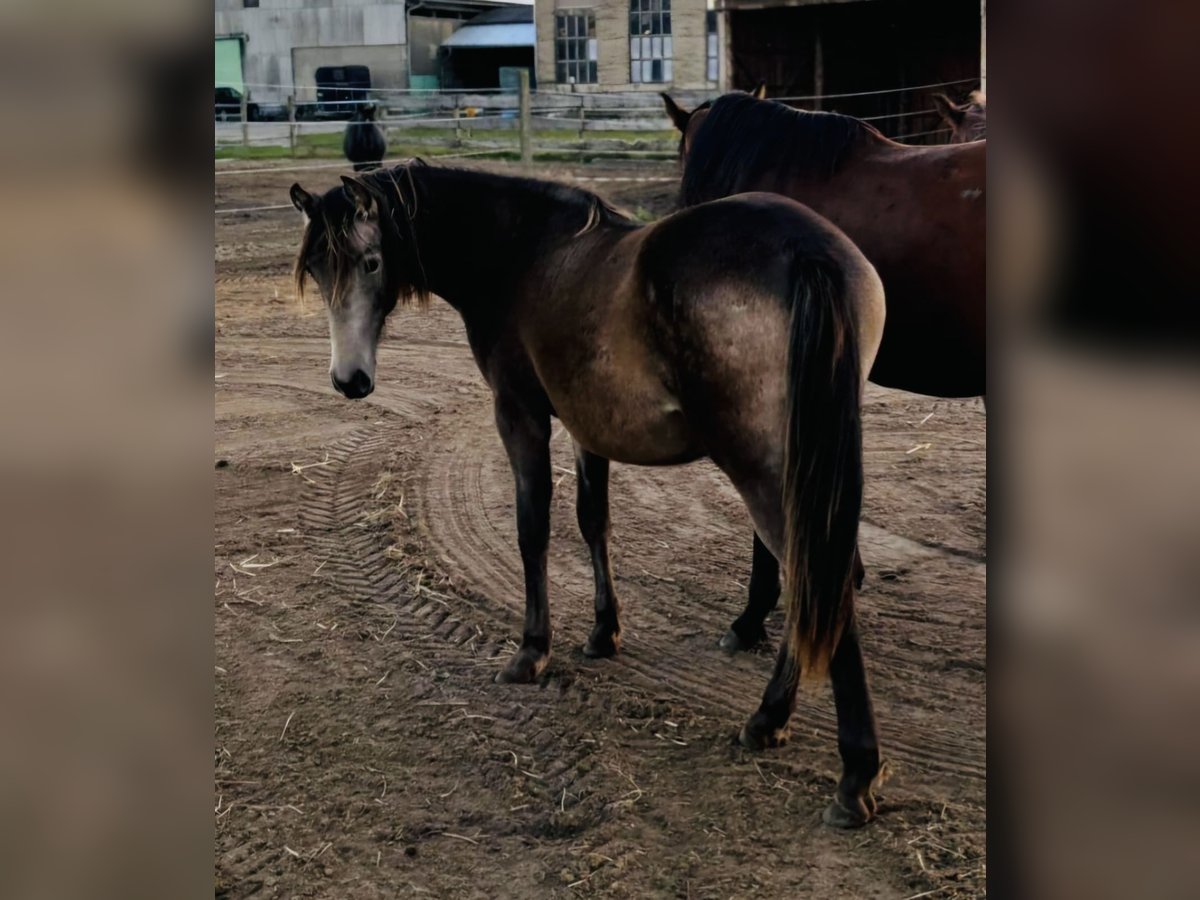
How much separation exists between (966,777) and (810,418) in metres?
1.13

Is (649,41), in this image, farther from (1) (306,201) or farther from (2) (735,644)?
(2) (735,644)

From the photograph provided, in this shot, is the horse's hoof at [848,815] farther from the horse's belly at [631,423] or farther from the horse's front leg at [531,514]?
the horse's front leg at [531,514]

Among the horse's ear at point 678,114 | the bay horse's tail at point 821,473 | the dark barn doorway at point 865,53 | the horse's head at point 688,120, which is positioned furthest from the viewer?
the dark barn doorway at point 865,53

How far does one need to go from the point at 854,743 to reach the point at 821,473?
2.43ft

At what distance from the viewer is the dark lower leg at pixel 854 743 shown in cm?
279

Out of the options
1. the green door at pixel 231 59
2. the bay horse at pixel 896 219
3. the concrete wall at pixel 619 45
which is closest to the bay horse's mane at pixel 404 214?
the bay horse at pixel 896 219

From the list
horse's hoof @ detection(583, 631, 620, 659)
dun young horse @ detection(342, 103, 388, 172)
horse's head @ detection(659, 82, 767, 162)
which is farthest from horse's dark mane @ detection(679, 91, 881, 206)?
dun young horse @ detection(342, 103, 388, 172)

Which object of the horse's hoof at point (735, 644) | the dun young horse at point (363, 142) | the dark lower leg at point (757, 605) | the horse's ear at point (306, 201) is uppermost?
the dun young horse at point (363, 142)

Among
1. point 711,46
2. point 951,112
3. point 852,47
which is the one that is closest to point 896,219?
point 951,112

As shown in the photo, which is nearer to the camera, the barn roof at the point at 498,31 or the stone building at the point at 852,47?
the stone building at the point at 852,47

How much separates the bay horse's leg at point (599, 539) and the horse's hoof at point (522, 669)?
0.69 feet
